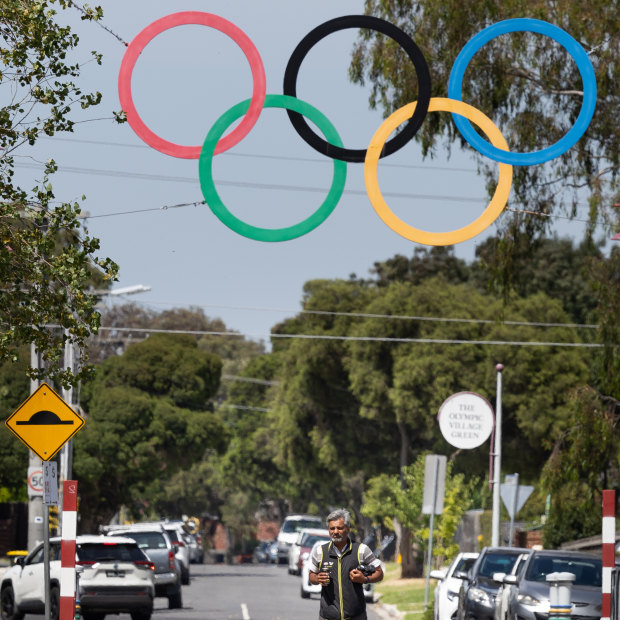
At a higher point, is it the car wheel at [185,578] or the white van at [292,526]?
the car wheel at [185,578]

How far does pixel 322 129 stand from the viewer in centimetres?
1466

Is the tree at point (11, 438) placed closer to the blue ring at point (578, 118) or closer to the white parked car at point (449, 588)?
the white parked car at point (449, 588)

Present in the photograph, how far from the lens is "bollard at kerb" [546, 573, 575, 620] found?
48.6ft

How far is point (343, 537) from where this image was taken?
1150cm

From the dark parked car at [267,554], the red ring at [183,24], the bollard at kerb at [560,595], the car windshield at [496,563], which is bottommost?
the dark parked car at [267,554]

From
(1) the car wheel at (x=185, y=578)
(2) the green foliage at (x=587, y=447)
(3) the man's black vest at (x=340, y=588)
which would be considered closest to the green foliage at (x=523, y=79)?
(2) the green foliage at (x=587, y=447)

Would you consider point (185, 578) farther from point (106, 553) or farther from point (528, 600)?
point (528, 600)

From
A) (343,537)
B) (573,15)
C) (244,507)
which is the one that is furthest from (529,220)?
(244,507)

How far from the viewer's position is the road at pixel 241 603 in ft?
91.5

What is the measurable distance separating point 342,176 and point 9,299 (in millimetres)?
4011

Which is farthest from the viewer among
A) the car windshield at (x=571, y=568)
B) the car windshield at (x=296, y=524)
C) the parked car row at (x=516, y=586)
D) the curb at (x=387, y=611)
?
the car windshield at (x=296, y=524)

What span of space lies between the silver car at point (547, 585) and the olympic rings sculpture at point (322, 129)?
21.4 ft

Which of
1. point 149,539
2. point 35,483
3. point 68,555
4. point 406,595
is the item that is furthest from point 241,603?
point 68,555

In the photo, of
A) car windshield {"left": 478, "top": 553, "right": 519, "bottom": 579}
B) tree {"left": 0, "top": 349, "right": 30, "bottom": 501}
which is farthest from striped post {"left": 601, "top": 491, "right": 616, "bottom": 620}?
tree {"left": 0, "top": 349, "right": 30, "bottom": 501}
